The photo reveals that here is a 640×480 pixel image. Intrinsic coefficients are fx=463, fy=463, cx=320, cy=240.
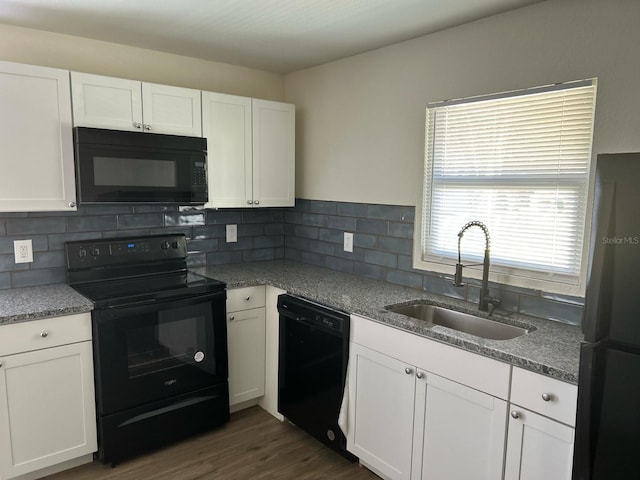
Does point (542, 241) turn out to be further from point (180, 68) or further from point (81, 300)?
point (180, 68)

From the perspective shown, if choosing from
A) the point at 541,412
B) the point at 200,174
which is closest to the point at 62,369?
the point at 200,174

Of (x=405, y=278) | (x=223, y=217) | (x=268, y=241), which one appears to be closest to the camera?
(x=405, y=278)

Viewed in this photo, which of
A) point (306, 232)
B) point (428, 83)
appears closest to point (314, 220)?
point (306, 232)

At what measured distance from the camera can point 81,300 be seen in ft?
7.82

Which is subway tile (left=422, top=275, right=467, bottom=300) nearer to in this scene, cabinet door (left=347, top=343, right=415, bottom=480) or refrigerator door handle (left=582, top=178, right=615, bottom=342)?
cabinet door (left=347, top=343, right=415, bottom=480)

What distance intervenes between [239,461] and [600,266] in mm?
2089

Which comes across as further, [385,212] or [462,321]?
[385,212]

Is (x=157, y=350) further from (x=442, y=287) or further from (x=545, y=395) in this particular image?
(x=545, y=395)

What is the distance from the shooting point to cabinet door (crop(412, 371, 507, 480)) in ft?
5.86

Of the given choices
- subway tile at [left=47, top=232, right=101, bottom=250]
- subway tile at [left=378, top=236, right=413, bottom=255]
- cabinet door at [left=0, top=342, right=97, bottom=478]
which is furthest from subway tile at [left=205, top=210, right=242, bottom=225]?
cabinet door at [left=0, top=342, right=97, bottom=478]

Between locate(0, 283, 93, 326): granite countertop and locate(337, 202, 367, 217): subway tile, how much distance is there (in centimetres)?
166

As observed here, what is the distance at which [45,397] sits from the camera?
2.26 metres

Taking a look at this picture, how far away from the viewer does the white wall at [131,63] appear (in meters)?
2.56

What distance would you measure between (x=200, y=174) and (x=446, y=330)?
1.76 m
